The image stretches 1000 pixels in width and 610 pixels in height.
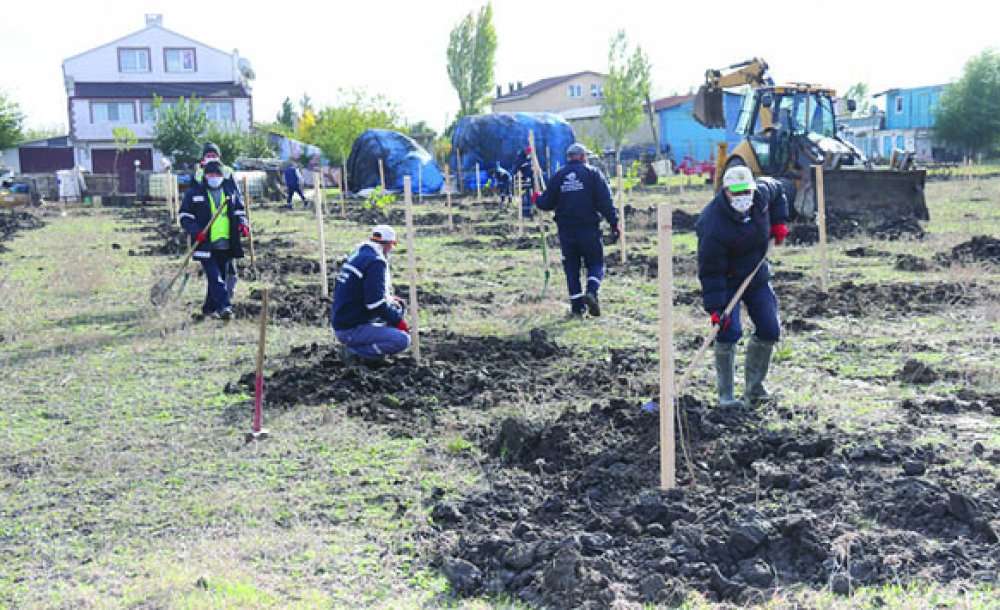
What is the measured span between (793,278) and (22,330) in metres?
9.16

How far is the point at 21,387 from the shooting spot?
26.9ft

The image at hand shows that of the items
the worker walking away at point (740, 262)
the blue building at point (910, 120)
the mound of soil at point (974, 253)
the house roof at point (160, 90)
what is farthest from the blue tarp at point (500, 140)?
the blue building at point (910, 120)

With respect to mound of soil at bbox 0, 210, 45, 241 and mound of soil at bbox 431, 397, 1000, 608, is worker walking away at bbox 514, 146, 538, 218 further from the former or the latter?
mound of soil at bbox 431, 397, 1000, 608

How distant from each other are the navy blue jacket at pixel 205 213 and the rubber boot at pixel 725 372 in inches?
240

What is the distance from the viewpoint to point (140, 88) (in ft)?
201

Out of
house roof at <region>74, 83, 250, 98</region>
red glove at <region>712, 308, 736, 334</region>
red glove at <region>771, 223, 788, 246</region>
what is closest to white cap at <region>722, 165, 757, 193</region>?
red glove at <region>771, 223, 788, 246</region>

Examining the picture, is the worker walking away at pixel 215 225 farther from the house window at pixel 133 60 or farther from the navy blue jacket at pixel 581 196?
the house window at pixel 133 60

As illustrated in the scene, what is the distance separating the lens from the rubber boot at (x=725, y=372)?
6681mm

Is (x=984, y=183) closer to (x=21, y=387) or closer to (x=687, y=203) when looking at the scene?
(x=687, y=203)

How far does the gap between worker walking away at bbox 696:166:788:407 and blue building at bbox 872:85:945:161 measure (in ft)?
211

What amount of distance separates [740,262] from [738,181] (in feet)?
2.00

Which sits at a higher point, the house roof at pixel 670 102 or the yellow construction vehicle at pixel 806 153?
the house roof at pixel 670 102

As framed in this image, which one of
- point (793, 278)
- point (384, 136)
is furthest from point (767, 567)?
point (384, 136)

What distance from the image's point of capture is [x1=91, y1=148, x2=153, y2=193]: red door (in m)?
59.4
